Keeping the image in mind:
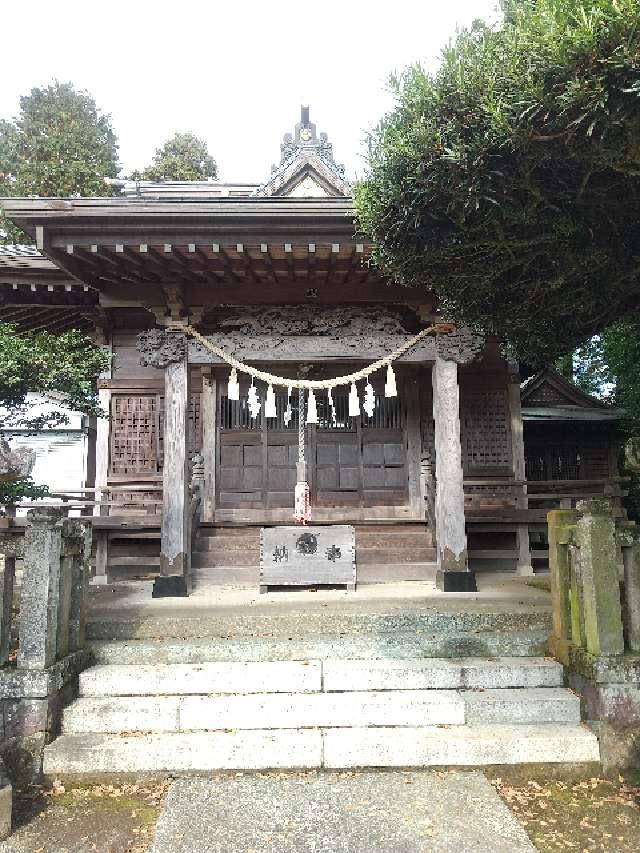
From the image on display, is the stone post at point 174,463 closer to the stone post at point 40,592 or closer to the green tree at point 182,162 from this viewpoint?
the stone post at point 40,592

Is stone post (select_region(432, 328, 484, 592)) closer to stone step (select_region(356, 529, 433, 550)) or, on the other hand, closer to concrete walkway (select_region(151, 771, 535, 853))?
stone step (select_region(356, 529, 433, 550))

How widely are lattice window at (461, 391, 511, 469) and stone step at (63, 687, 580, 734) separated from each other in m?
5.85

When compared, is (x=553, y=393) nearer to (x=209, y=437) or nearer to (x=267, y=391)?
(x=267, y=391)

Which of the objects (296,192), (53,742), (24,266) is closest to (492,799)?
(53,742)

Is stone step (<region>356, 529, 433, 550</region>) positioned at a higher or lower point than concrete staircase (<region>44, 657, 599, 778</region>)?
higher

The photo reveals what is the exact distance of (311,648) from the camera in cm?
582

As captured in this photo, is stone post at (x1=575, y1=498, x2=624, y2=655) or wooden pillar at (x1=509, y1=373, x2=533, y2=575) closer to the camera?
stone post at (x1=575, y1=498, x2=624, y2=655)

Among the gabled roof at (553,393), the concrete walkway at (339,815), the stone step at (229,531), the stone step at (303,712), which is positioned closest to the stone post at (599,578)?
the stone step at (303,712)

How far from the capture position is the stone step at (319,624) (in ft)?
20.4

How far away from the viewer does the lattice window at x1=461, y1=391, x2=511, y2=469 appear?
10805mm

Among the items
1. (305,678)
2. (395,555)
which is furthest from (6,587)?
(395,555)

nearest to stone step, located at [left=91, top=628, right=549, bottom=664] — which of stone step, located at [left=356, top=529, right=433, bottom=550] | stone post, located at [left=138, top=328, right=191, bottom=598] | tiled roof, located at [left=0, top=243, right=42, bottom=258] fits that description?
stone post, located at [left=138, top=328, right=191, bottom=598]

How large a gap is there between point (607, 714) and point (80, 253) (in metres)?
7.55

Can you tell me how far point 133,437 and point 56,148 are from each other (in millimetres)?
22772
